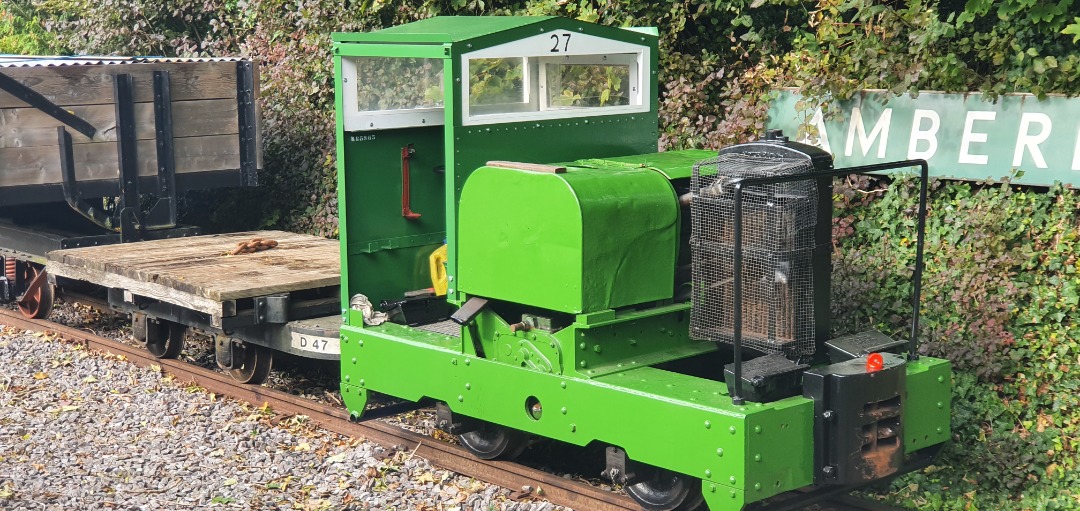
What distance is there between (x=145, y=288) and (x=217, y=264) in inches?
23.0

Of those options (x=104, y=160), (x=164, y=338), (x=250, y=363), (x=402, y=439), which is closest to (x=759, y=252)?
(x=402, y=439)

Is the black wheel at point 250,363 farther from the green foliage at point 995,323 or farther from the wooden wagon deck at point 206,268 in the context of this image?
the green foliage at point 995,323

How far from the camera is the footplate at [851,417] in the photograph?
16.8 feet

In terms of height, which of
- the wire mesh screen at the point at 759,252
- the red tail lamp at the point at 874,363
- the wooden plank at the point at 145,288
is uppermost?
the wire mesh screen at the point at 759,252

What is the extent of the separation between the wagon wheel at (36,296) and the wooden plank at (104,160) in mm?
964

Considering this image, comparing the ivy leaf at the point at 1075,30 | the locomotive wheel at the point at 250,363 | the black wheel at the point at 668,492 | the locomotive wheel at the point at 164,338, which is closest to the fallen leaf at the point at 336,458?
the locomotive wheel at the point at 250,363

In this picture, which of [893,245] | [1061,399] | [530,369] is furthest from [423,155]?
[1061,399]

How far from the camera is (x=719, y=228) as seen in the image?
17.7 ft

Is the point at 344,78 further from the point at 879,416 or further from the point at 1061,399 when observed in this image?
the point at 1061,399

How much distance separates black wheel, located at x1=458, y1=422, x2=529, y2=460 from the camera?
6.38 m

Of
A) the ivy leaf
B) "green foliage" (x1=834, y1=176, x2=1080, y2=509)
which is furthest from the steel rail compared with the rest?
the ivy leaf

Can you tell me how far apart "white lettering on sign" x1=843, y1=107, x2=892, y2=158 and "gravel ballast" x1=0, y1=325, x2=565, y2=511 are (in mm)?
3418

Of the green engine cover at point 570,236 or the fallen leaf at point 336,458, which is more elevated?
the green engine cover at point 570,236

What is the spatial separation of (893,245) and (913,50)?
48.1 inches
